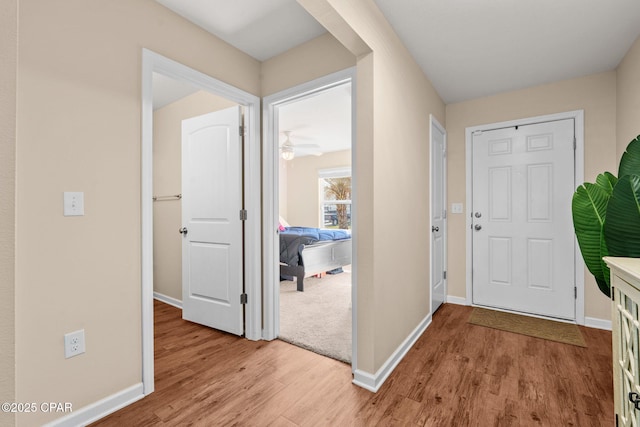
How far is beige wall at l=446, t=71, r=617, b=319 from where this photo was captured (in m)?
2.70

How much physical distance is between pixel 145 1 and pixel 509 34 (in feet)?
7.93

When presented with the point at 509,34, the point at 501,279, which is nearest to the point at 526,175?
the point at 501,279

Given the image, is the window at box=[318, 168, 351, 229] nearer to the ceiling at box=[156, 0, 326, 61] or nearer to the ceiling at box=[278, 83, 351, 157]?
the ceiling at box=[278, 83, 351, 157]

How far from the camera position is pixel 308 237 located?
165 inches

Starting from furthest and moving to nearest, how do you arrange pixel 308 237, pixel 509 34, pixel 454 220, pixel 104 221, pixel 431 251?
pixel 308 237, pixel 454 220, pixel 431 251, pixel 509 34, pixel 104 221

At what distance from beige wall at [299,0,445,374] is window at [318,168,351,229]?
4.34 meters

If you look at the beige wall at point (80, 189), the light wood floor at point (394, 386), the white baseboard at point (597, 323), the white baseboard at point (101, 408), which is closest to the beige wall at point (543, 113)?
the white baseboard at point (597, 323)

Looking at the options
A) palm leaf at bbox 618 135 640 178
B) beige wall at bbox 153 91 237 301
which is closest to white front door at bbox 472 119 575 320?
palm leaf at bbox 618 135 640 178

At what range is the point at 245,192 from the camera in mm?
2492

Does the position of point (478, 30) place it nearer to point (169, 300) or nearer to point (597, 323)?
point (597, 323)

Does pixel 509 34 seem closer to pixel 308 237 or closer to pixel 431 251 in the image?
pixel 431 251

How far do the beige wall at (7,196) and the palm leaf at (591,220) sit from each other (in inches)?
81.2

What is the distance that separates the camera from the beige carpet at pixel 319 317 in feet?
7.81
